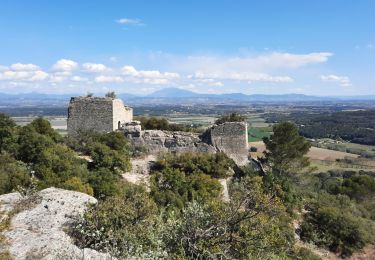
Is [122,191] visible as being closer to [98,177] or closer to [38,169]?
[98,177]

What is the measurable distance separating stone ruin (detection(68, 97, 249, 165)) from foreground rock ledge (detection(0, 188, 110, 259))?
12300mm

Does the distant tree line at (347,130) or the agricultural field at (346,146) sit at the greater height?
the distant tree line at (347,130)

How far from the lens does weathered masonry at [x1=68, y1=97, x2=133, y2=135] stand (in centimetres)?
2456

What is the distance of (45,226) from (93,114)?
15608 mm

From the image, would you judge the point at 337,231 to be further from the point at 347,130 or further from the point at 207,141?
the point at 347,130

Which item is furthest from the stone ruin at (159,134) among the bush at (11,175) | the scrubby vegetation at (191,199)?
the bush at (11,175)

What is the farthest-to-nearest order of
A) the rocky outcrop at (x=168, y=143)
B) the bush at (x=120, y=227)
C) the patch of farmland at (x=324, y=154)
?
1. the patch of farmland at (x=324, y=154)
2. the rocky outcrop at (x=168, y=143)
3. the bush at (x=120, y=227)

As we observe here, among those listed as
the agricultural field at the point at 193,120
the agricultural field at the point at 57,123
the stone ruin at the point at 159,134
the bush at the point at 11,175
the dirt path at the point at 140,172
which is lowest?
the agricultural field at the point at 193,120

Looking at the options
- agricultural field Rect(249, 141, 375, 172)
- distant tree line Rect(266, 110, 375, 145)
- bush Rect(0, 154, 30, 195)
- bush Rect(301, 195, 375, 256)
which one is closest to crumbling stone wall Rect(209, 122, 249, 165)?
bush Rect(301, 195, 375, 256)

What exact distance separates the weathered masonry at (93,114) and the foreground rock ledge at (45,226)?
1281cm

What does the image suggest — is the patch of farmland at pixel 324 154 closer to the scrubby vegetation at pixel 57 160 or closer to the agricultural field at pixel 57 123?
the agricultural field at pixel 57 123

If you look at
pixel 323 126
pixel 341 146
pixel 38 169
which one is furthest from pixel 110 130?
pixel 323 126

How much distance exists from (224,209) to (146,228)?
79.4 inches

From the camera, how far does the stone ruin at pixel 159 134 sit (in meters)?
24.0
